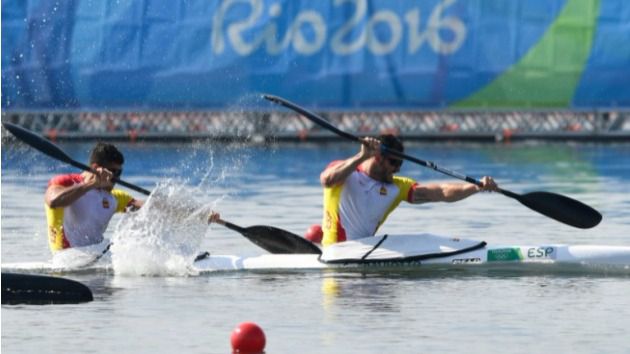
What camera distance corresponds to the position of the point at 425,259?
74.1 ft

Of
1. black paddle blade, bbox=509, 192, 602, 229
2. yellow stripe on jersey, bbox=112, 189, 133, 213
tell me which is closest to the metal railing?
black paddle blade, bbox=509, 192, 602, 229

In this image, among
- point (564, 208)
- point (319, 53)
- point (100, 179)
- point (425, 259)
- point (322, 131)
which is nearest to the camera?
point (100, 179)

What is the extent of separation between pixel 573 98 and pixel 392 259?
2596 cm

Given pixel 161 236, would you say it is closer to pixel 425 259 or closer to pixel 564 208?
pixel 425 259

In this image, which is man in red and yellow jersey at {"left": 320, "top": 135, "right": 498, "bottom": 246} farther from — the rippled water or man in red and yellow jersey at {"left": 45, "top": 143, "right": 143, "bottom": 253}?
man in red and yellow jersey at {"left": 45, "top": 143, "right": 143, "bottom": 253}

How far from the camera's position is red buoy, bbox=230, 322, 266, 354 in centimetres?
1628

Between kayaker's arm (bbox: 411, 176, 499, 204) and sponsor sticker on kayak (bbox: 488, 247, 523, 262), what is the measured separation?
2.40 feet

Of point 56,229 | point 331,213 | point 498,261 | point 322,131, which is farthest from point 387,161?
point 322,131

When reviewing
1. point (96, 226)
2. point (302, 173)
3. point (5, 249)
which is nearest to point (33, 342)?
point (96, 226)

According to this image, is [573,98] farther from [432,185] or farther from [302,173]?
[432,185]

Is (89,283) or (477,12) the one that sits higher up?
(477,12)

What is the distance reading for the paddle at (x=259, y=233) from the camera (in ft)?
78.5

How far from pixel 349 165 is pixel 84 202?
10.4ft

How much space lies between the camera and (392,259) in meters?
22.5
